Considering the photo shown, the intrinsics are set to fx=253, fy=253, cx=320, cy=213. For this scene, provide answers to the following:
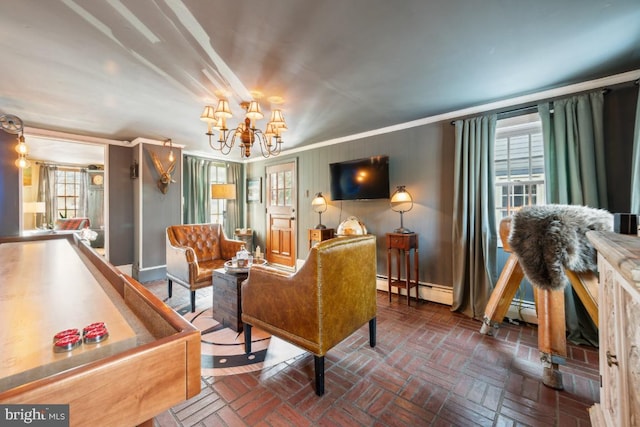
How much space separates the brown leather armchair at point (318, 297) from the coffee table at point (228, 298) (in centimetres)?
38

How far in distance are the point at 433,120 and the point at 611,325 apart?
276 cm

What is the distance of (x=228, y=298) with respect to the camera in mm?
2559

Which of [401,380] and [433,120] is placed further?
[433,120]

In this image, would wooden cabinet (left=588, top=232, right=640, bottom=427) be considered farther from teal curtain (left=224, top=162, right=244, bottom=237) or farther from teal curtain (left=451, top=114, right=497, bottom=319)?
teal curtain (left=224, top=162, right=244, bottom=237)

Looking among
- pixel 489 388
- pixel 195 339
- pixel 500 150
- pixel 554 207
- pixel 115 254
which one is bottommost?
pixel 489 388

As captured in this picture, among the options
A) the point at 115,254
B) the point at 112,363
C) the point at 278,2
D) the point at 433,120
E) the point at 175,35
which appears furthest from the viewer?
the point at 115,254

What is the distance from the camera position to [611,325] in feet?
3.49

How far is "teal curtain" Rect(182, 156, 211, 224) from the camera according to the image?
5082mm

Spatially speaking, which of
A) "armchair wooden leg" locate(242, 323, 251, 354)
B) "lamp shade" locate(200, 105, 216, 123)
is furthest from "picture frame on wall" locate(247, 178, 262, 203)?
"armchair wooden leg" locate(242, 323, 251, 354)

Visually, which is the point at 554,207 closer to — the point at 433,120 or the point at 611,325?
the point at 611,325

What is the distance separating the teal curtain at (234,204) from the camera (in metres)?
5.76

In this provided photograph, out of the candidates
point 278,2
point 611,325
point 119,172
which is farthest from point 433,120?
point 119,172

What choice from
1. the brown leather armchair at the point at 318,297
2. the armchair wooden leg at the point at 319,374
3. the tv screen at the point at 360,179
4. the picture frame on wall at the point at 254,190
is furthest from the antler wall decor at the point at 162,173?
the armchair wooden leg at the point at 319,374

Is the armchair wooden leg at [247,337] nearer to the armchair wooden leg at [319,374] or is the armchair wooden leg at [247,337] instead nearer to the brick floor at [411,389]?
the brick floor at [411,389]
